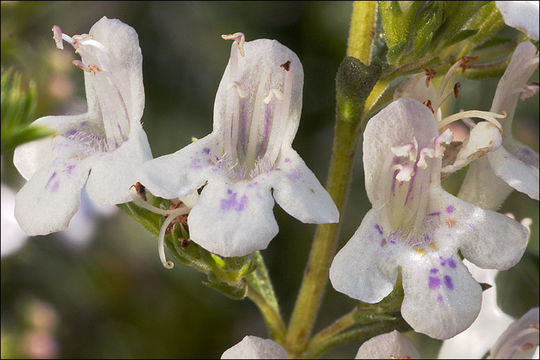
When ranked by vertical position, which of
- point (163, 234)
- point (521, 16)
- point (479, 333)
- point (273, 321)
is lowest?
point (479, 333)

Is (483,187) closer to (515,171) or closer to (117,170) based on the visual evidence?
(515,171)

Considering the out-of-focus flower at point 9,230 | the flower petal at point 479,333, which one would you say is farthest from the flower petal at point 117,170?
the out-of-focus flower at point 9,230

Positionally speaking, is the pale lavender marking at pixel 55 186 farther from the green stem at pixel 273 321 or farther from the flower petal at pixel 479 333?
the flower petal at pixel 479 333

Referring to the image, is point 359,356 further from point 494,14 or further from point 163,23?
point 163,23

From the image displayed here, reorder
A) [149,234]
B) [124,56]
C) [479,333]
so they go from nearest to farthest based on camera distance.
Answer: [124,56], [479,333], [149,234]

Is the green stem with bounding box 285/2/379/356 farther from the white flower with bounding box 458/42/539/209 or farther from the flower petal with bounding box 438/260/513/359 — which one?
the flower petal with bounding box 438/260/513/359

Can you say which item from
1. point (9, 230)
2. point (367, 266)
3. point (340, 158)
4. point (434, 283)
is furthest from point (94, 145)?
point (9, 230)
